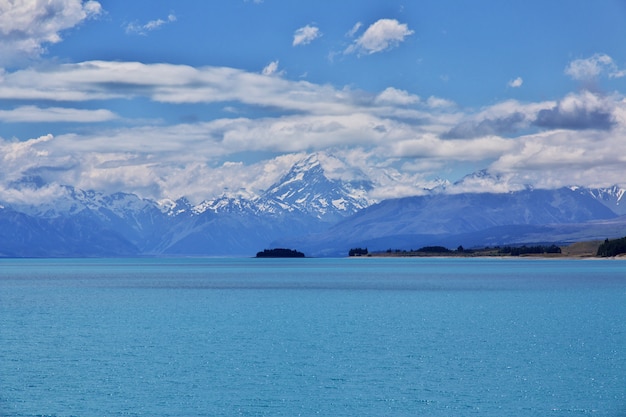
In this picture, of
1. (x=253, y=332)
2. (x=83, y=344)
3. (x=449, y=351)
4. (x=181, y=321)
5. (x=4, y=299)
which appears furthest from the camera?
(x=4, y=299)

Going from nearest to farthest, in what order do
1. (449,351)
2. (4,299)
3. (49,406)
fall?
(49,406)
(449,351)
(4,299)

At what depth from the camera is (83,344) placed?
7519 cm

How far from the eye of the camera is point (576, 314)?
334 feet

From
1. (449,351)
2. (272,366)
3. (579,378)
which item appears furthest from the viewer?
(449,351)

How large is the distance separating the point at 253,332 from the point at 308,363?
794 inches

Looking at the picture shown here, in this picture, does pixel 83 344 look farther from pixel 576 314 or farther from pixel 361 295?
pixel 361 295

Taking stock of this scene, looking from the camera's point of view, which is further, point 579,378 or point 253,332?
point 253,332

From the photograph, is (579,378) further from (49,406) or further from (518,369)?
(49,406)

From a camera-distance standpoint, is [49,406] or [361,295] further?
[361,295]

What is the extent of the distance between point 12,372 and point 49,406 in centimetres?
1134

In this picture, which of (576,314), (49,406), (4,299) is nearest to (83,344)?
(49,406)

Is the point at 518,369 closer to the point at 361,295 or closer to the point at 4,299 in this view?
the point at 361,295

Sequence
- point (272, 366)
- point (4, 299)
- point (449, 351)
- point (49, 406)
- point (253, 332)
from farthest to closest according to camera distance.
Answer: point (4, 299)
point (253, 332)
point (449, 351)
point (272, 366)
point (49, 406)

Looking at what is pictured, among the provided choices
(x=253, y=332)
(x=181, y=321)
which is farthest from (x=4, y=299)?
(x=253, y=332)
